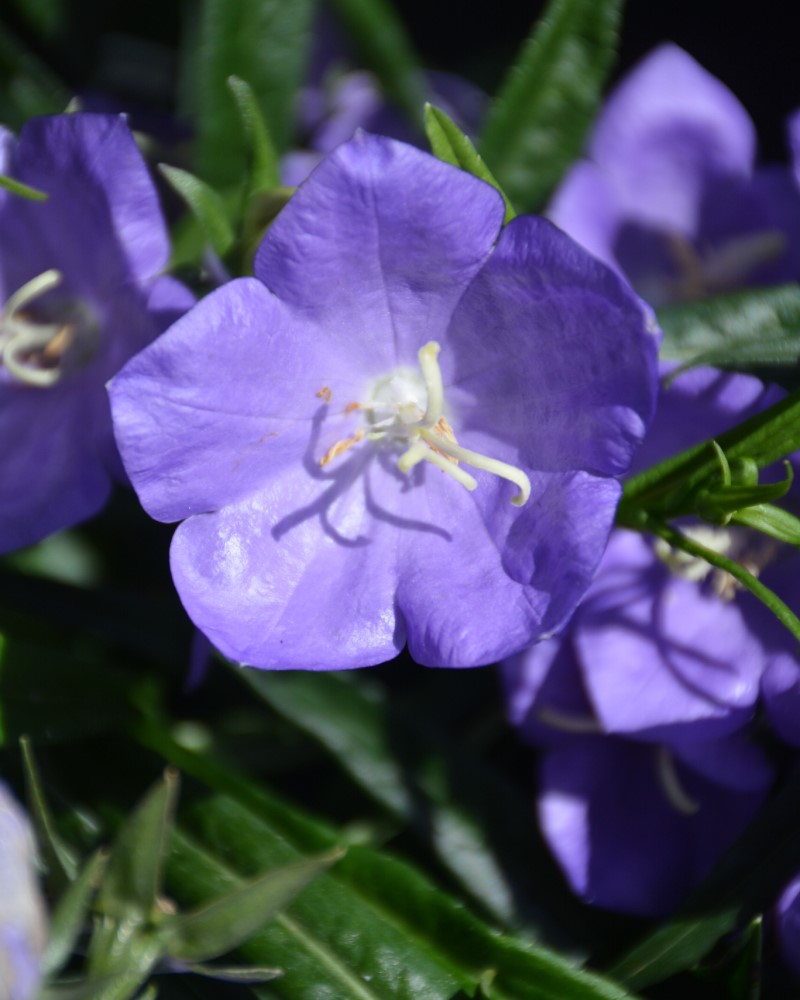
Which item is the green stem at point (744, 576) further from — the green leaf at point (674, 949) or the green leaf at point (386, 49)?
the green leaf at point (386, 49)

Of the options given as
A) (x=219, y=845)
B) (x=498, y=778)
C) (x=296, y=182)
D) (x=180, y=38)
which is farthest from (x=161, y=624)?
(x=180, y=38)

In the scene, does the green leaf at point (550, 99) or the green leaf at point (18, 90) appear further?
the green leaf at point (18, 90)

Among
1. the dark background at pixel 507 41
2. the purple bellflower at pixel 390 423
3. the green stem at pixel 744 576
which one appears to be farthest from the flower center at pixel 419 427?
the dark background at pixel 507 41

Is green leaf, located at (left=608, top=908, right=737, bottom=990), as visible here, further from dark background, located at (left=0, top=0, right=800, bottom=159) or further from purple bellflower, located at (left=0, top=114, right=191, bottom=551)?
dark background, located at (left=0, top=0, right=800, bottom=159)

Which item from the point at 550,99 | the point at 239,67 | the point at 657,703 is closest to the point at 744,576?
the point at 657,703

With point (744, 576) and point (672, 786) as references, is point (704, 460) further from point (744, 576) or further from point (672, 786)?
point (672, 786)

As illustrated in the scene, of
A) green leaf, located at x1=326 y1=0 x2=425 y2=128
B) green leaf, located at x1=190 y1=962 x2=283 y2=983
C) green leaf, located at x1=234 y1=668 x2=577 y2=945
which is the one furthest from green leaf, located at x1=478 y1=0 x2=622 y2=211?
green leaf, located at x1=190 y1=962 x2=283 y2=983

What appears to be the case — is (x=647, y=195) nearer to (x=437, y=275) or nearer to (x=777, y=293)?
(x=777, y=293)
